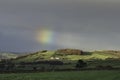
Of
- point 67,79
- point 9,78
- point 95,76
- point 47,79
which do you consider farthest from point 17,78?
point 95,76

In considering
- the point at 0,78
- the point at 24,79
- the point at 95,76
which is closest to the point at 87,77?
the point at 95,76

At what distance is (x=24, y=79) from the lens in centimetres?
9106

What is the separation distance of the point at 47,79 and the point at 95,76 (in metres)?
13.2

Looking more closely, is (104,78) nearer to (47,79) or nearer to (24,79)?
(47,79)

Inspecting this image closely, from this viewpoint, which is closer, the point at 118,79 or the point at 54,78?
the point at 118,79

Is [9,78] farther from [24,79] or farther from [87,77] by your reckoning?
[87,77]

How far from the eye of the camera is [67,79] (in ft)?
288

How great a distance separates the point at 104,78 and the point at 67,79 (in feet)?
31.8

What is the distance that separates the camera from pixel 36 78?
92.6 meters

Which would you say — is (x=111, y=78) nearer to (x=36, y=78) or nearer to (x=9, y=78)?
(x=36, y=78)

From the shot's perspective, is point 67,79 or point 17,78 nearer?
point 67,79

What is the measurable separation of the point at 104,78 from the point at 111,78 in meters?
1.80

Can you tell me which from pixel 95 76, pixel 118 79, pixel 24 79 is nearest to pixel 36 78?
pixel 24 79

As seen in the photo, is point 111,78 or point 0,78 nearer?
point 111,78
